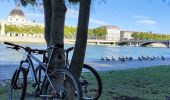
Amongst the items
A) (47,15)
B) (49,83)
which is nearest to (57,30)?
(49,83)

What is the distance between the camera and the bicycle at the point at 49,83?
4617mm

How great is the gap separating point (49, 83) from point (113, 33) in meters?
160

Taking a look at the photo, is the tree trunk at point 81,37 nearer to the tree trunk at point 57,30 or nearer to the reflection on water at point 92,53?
the tree trunk at point 57,30

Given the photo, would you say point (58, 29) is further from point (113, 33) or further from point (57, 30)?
point (113, 33)

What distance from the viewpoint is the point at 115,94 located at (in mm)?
8047

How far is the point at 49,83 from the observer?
5137 mm

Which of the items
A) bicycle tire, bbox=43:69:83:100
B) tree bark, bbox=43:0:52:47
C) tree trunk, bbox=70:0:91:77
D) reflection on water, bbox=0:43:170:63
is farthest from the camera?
reflection on water, bbox=0:43:170:63

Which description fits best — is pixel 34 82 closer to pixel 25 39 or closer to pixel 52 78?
pixel 52 78

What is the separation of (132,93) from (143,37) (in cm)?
14561

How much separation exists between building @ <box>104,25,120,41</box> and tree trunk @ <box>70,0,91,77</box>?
148m

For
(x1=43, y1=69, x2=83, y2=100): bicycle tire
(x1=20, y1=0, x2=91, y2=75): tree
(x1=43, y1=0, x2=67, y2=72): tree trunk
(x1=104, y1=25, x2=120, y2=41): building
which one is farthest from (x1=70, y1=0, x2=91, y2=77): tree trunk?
(x1=104, y1=25, x2=120, y2=41): building

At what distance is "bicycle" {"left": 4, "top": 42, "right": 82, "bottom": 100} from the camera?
4.62 m

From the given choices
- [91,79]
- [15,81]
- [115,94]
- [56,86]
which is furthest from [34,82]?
[115,94]

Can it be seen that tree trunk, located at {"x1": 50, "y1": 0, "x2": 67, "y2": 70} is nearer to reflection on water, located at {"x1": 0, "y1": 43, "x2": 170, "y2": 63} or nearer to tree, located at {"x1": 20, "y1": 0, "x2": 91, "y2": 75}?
tree, located at {"x1": 20, "y1": 0, "x2": 91, "y2": 75}
